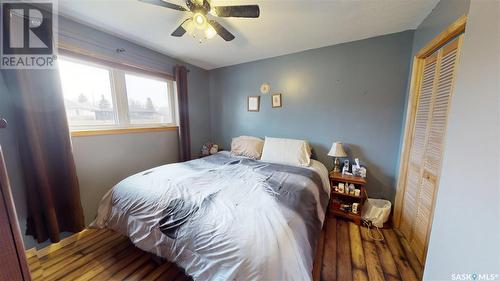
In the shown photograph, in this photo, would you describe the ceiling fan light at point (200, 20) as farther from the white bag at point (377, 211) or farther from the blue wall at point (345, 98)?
the white bag at point (377, 211)

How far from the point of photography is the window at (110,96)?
70.7 inches

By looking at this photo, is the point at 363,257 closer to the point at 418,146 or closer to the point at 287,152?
the point at 418,146

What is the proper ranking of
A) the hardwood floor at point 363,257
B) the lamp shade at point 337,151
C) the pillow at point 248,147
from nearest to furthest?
the hardwood floor at point 363,257
the lamp shade at point 337,151
the pillow at point 248,147

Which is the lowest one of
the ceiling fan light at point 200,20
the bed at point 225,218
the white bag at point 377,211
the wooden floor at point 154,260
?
the wooden floor at point 154,260

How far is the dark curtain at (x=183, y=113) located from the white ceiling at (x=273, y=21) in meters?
0.36

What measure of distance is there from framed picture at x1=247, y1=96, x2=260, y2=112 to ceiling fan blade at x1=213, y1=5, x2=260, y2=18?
1631 mm

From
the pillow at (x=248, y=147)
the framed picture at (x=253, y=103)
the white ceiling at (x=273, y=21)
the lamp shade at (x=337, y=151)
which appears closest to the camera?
the white ceiling at (x=273, y=21)

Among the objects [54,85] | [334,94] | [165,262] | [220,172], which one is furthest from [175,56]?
[165,262]

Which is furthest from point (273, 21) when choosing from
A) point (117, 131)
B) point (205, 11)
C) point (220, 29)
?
point (117, 131)

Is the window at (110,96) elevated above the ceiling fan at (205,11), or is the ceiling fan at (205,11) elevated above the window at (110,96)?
the ceiling fan at (205,11)

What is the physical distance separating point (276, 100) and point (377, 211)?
6.54 feet

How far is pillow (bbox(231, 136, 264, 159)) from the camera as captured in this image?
257 cm

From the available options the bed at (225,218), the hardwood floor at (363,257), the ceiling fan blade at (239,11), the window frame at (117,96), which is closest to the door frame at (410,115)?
the hardwood floor at (363,257)

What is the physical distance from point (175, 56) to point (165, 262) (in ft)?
8.82
